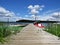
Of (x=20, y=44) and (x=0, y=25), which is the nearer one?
(x=20, y=44)

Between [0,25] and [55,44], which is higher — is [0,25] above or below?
above

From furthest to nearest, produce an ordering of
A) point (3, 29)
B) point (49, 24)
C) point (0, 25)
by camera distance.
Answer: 1. point (49, 24)
2. point (0, 25)
3. point (3, 29)

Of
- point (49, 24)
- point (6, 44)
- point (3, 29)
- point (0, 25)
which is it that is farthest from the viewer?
point (49, 24)

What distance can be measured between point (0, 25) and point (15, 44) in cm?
542

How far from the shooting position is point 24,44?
9.88m

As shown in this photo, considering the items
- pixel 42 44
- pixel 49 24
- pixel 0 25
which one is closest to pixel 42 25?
pixel 49 24

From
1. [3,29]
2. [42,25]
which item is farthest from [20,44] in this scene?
[42,25]

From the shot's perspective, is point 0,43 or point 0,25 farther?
point 0,25

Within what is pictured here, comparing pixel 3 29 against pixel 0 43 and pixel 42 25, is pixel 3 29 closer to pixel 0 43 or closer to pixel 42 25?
pixel 0 43

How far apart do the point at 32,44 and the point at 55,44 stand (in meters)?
1.17

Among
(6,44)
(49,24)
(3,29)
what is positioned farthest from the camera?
(49,24)

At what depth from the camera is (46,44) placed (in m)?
10.0

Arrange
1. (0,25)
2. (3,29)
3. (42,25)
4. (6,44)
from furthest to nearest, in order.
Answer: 1. (42,25)
2. (0,25)
3. (3,29)
4. (6,44)

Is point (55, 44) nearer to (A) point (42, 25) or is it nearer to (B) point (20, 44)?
(B) point (20, 44)
